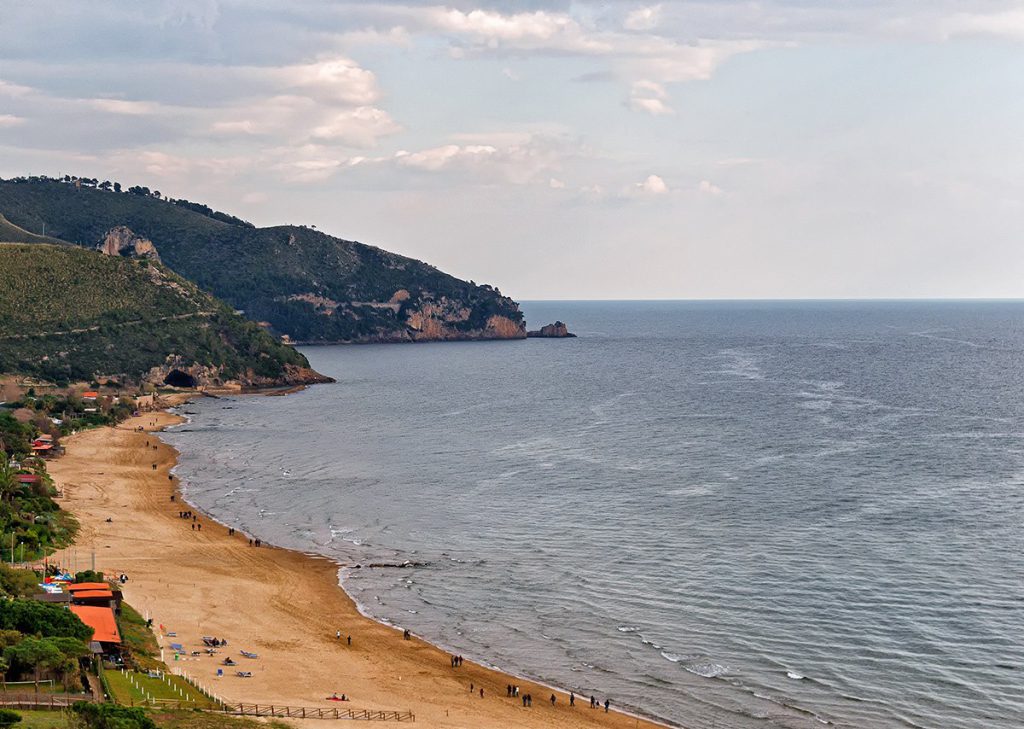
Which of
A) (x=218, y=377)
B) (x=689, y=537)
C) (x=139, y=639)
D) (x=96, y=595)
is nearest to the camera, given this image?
(x=139, y=639)

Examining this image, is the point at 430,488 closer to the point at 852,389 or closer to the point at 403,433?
the point at 403,433

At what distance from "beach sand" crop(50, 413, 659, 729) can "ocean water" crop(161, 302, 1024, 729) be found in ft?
7.05

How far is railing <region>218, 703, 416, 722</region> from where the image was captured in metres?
47.1

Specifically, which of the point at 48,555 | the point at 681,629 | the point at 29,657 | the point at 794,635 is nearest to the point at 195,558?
the point at 48,555

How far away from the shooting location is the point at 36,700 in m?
43.2

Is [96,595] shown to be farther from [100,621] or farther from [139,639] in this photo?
[100,621]

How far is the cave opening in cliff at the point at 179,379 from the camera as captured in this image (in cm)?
16912

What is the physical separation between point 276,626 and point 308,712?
43.5ft

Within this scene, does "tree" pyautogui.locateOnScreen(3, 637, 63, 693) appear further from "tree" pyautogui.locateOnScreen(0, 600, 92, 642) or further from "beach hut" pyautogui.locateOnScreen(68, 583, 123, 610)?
"beach hut" pyautogui.locateOnScreen(68, 583, 123, 610)

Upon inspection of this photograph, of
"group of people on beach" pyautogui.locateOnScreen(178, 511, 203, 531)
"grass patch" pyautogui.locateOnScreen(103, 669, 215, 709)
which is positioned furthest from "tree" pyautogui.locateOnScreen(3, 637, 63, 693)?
"group of people on beach" pyautogui.locateOnScreen(178, 511, 203, 531)

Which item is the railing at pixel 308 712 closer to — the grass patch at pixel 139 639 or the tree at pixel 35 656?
the grass patch at pixel 139 639

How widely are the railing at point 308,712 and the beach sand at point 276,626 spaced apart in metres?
→ 0.79

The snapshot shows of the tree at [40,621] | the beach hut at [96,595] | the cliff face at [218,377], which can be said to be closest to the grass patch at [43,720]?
the tree at [40,621]

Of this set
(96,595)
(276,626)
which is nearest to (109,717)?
(96,595)
